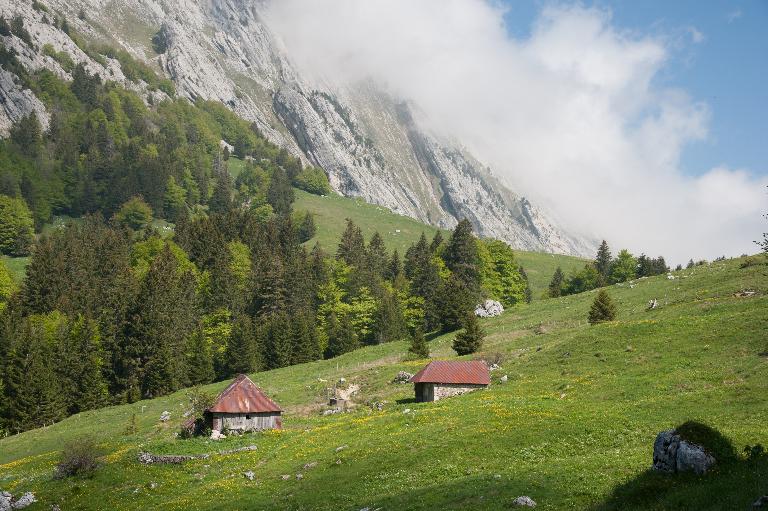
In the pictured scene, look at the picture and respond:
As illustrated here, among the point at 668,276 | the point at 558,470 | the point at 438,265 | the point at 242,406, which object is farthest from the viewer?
the point at 438,265

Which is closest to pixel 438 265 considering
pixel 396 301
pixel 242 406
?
pixel 396 301

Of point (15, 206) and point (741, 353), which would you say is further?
point (15, 206)

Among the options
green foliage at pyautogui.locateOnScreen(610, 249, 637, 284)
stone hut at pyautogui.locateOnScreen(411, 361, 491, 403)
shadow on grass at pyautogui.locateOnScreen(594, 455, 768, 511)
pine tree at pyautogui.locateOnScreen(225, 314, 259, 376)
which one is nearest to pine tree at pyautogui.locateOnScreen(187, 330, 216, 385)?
pine tree at pyautogui.locateOnScreen(225, 314, 259, 376)

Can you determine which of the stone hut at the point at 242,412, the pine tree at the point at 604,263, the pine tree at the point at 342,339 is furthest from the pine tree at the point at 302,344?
the pine tree at the point at 604,263

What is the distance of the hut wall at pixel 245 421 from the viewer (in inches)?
2188

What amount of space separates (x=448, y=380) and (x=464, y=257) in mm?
63084

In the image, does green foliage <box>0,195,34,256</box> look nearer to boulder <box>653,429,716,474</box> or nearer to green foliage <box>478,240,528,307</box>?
green foliage <box>478,240,528,307</box>

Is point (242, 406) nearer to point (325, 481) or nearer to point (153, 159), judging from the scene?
point (325, 481)

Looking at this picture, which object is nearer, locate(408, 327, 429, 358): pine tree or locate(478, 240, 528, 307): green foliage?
locate(408, 327, 429, 358): pine tree

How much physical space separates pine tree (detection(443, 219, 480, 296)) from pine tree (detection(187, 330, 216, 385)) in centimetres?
4482

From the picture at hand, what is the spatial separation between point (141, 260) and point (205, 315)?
84.8ft

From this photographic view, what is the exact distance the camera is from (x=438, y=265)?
121875 millimetres

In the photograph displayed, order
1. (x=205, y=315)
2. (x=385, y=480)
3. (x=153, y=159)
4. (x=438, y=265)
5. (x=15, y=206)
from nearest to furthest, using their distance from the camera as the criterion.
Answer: (x=385, y=480)
(x=205, y=315)
(x=438, y=265)
(x=15, y=206)
(x=153, y=159)

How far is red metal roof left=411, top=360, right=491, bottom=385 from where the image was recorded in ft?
194
